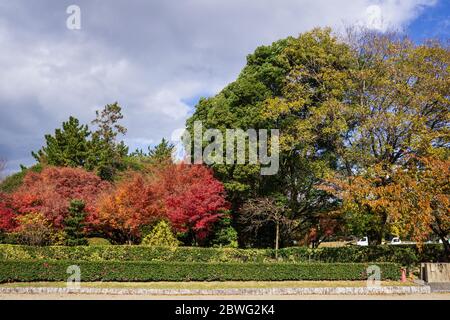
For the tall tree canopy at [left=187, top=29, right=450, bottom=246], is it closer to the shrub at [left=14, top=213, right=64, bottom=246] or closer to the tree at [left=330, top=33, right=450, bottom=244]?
the tree at [left=330, top=33, right=450, bottom=244]

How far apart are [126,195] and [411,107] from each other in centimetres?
1717

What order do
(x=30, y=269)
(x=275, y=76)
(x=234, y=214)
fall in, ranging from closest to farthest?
1. (x=30, y=269)
2. (x=275, y=76)
3. (x=234, y=214)

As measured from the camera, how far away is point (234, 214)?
1185 inches

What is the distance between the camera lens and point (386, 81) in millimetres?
22719

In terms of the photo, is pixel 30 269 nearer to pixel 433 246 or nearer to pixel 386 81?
pixel 386 81

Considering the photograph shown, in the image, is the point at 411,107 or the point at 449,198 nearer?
the point at 449,198

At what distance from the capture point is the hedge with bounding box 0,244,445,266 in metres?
21.6

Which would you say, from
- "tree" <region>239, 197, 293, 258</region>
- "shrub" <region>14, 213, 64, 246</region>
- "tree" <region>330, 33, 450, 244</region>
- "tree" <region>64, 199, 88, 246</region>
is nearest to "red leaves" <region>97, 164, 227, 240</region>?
"tree" <region>64, 199, 88, 246</region>

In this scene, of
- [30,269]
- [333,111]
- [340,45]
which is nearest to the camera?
[30,269]

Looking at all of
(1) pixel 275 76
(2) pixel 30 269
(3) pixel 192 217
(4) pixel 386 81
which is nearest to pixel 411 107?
(4) pixel 386 81

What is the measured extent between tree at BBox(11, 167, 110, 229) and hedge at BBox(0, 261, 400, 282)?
8280mm

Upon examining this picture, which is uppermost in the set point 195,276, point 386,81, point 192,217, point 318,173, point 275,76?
point 275,76

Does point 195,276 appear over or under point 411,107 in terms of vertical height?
under

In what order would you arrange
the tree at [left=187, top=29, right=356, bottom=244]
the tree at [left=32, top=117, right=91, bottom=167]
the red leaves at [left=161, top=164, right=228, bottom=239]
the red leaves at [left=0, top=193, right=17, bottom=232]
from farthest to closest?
the tree at [left=32, top=117, right=91, bottom=167]
the red leaves at [left=0, top=193, right=17, bottom=232]
the red leaves at [left=161, top=164, right=228, bottom=239]
the tree at [left=187, top=29, right=356, bottom=244]
